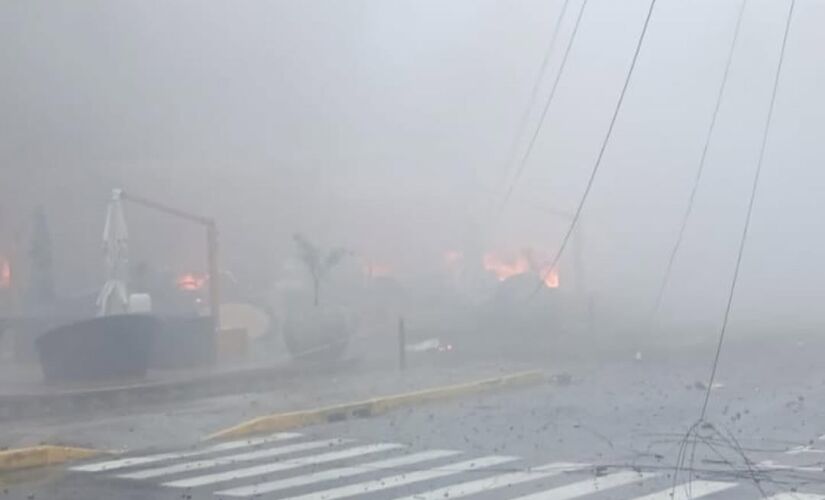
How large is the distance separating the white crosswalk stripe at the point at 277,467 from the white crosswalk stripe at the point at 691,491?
1881 mm

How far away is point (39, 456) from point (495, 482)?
246 centimetres

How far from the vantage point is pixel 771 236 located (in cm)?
1622

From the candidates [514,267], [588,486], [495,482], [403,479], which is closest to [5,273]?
[514,267]

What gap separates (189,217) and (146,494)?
6.14 meters

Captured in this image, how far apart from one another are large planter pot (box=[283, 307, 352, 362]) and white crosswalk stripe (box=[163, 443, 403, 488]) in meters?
4.57

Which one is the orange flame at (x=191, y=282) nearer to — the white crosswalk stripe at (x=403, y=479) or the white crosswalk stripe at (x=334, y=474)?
the white crosswalk stripe at (x=334, y=474)

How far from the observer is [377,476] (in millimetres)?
6445

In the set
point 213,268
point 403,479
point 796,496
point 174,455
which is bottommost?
point 796,496

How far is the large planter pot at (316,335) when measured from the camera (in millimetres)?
12180

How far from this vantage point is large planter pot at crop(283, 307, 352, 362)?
12.2 meters

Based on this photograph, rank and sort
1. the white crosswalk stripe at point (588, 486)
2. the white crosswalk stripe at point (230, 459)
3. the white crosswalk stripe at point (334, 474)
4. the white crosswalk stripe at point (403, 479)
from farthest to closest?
the white crosswalk stripe at point (230, 459)
the white crosswalk stripe at point (334, 474)
the white crosswalk stripe at point (403, 479)
the white crosswalk stripe at point (588, 486)

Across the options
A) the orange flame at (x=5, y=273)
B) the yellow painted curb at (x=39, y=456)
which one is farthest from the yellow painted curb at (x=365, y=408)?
the orange flame at (x=5, y=273)

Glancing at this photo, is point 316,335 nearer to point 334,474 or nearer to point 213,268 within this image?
point 213,268

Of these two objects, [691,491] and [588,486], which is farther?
[588,486]
